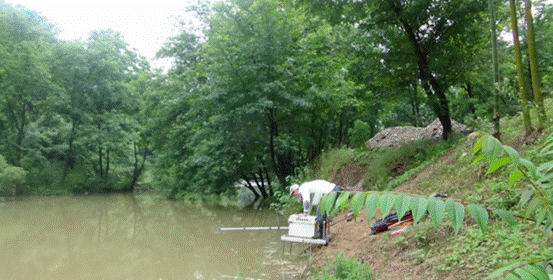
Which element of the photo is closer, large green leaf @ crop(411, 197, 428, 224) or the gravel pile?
large green leaf @ crop(411, 197, 428, 224)

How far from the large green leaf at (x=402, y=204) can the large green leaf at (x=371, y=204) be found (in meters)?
0.06

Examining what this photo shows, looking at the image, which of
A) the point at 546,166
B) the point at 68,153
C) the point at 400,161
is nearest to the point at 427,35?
the point at 400,161

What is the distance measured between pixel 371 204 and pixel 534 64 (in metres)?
5.67

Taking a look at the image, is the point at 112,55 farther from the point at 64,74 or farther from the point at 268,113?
the point at 268,113

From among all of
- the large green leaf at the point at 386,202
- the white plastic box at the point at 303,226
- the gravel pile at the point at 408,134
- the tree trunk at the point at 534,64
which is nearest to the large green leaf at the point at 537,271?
the large green leaf at the point at 386,202

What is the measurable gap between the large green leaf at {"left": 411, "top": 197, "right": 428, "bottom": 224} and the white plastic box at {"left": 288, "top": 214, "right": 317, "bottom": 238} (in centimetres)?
593

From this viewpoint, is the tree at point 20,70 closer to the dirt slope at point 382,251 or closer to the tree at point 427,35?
the tree at point 427,35

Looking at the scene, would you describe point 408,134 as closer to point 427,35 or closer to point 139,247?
point 427,35

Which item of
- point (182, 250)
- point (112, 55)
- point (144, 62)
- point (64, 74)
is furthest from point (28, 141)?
point (182, 250)

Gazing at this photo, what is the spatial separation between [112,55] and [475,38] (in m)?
26.5

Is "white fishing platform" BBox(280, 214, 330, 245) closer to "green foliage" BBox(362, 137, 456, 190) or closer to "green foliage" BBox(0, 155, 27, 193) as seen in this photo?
"green foliage" BBox(362, 137, 456, 190)

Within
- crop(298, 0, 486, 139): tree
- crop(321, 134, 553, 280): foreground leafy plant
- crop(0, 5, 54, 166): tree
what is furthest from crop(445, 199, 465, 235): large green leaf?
crop(0, 5, 54, 166): tree

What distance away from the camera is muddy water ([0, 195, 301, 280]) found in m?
8.43

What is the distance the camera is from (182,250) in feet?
34.9
